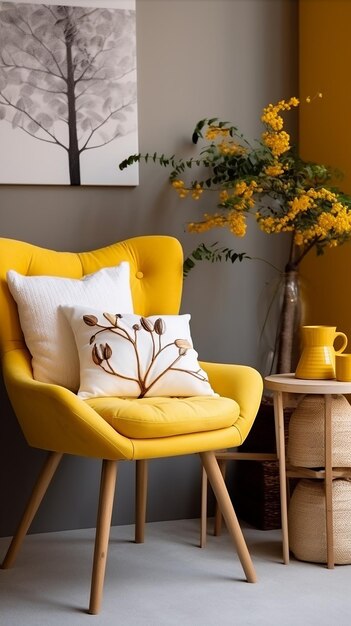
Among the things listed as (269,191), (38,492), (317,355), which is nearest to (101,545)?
(38,492)

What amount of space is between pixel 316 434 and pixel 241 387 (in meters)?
0.27

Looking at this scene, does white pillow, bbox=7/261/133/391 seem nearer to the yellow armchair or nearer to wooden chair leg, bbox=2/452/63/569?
the yellow armchair

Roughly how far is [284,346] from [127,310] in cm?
59

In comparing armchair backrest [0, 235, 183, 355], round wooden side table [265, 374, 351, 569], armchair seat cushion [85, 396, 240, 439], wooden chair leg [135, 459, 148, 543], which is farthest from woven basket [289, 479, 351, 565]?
armchair backrest [0, 235, 183, 355]

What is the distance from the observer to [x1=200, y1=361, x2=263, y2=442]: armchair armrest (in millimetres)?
2449

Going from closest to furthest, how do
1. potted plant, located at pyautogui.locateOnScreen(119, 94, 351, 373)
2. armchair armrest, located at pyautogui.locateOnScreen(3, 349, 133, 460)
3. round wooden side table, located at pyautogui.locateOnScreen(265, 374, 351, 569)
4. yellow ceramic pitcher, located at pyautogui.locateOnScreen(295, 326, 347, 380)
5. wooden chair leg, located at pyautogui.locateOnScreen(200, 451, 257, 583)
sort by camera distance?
armchair armrest, located at pyautogui.locateOnScreen(3, 349, 133, 460) → wooden chair leg, located at pyautogui.locateOnScreen(200, 451, 257, 583) → round wooden side table, located at pyautogui.locateOnScreen(265, 374, 351, 569) → yellow ceramic pitcher, located at pyautogui.locateOnScreen(295, 326, 347, 380) → potted plant, located at pyautogui.locateOnScreen(119, 94, 351, 373)

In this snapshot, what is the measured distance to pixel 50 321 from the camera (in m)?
2.58

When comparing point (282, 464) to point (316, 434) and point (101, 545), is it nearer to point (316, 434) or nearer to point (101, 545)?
point (316, 434)

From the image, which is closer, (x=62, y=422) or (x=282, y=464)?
(x=62, y=422)

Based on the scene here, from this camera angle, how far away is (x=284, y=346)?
2.96 m

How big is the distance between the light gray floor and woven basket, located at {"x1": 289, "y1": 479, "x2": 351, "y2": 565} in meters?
0.04

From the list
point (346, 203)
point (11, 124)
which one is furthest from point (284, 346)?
point (11, 124)

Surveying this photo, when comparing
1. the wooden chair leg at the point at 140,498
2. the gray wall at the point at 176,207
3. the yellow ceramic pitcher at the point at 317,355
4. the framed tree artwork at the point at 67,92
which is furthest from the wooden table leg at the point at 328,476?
the framed tree artwork at the point at 67,92

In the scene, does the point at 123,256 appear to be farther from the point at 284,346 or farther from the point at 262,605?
the point at 262,605
